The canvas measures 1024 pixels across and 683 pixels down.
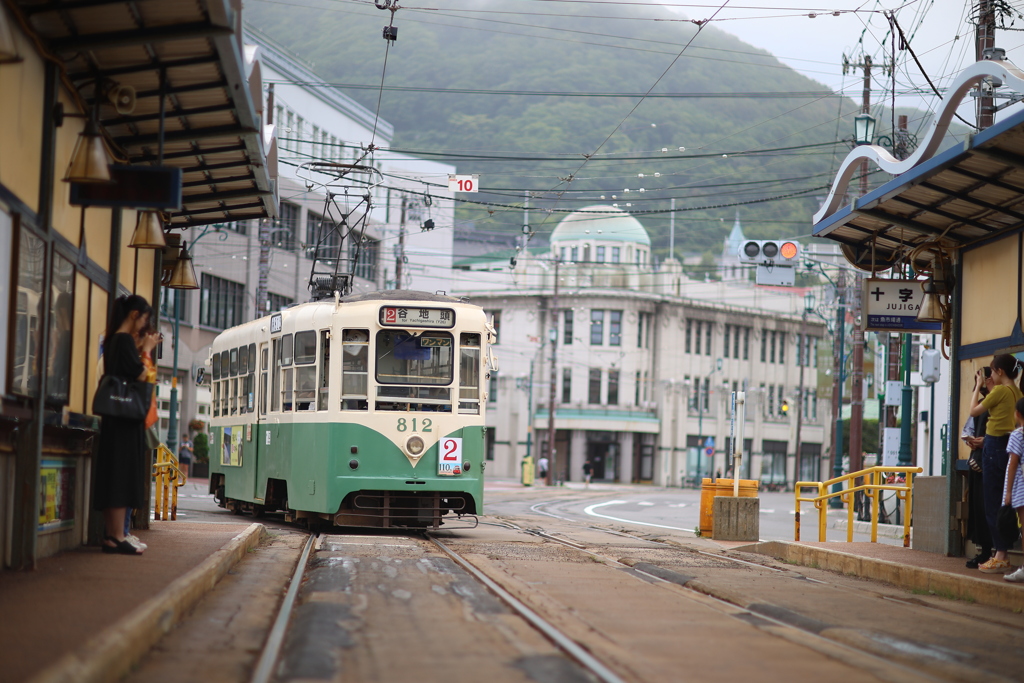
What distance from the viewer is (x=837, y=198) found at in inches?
603

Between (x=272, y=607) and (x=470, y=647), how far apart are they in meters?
2.14

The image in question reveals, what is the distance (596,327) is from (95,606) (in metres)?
74.5

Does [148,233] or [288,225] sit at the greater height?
[288,225]

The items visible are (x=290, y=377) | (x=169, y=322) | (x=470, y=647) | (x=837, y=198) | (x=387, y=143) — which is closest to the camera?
(x=470, y=647)

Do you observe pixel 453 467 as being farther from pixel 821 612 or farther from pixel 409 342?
pixel 821 612

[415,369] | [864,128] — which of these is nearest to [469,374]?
[415,369]

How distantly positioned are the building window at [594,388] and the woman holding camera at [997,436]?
225ft

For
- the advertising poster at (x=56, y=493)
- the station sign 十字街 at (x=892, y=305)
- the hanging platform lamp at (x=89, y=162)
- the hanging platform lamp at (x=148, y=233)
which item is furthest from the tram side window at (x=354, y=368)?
the hanging platform lamp at (x=89, y=162)

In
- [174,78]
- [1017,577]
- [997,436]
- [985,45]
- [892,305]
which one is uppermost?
[985,45]

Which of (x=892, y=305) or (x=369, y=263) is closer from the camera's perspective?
(x=892, y=305)

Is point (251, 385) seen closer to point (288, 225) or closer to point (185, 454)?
point (185, 454)

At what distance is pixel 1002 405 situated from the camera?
38.8ft

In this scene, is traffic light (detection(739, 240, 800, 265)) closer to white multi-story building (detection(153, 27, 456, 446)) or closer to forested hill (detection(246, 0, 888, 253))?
white multi-story building (detection(153, 27, 456, 446))

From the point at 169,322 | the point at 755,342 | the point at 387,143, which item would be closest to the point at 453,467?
the point at 169,322
